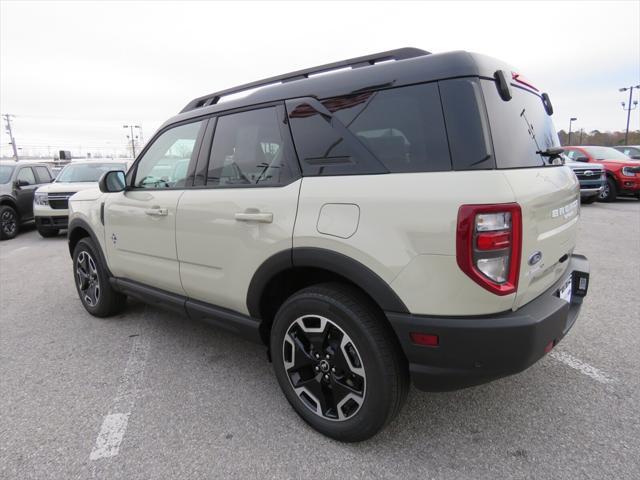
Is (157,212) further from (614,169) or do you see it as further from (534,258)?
(614,169)

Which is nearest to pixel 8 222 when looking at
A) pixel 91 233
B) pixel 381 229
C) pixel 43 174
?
pixel 43 174

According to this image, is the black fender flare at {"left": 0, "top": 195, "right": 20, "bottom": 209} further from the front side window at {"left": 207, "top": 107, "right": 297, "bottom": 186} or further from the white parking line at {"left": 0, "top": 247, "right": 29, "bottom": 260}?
the front side window at {"left": 207, "top": 107, "right": 297, "bottom": 186}

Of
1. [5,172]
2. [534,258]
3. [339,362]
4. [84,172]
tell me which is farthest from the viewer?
[5,172]

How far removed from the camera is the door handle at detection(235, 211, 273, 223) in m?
2.25

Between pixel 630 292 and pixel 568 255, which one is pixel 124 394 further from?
pixel 630 292

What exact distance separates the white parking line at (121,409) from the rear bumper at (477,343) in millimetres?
1648

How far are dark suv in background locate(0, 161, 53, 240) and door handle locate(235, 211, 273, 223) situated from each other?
9501 millimetres

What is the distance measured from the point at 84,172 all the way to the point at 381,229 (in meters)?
9.95

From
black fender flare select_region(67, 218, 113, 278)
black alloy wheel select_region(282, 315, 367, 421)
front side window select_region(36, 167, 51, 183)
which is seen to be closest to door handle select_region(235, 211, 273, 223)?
black alloy wheel select_region(282, 315, 367, 421)

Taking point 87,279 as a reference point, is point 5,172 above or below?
above

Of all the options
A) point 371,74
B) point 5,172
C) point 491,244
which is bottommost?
point 491,244

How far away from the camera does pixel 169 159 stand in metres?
3.14

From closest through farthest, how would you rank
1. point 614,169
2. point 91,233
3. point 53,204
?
point 91,233, point 53,204, point 614,169

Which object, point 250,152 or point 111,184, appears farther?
point 111,184
